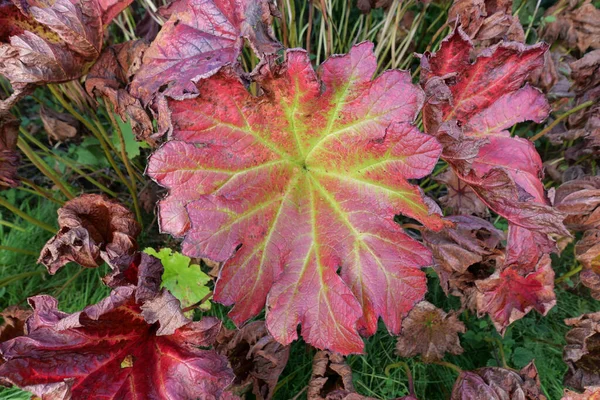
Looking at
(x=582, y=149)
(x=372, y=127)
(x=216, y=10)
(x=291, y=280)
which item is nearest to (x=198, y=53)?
(x=216, y=10)

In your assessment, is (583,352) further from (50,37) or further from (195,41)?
(50,37)

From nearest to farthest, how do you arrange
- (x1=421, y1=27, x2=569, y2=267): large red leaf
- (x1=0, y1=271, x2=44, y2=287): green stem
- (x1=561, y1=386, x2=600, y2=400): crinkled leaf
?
(x1=421, y1=27, x2=569, y2=267): large red leaf < (x1=561, y1=386, x2=600, y2=400): crinkled leaf < (x1=0, y1=271, x2=44, y2=287): green stem

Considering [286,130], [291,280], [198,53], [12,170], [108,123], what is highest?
[198,53]

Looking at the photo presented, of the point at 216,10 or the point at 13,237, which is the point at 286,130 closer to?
the point at 216,10

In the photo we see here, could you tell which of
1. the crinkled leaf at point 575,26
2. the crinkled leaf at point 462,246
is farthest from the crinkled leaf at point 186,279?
the crinkled leaf at point 575,26

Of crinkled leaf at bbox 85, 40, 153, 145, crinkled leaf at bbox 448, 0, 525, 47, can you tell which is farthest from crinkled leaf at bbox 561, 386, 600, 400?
crinkled leaf at bbox 85, 40, 153, 145

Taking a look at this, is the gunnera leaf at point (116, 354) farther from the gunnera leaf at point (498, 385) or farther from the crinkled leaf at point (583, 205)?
the crinkled leaf at point (583, 205)

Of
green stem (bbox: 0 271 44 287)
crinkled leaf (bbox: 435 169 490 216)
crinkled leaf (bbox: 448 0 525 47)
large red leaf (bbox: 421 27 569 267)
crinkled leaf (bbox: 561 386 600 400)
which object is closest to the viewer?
large red leaf (bbox: 421 27 569 267)

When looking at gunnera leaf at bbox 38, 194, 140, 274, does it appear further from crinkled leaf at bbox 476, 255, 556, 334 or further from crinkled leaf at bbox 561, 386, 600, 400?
crinkled leaf at bbox 561, 386, 600, 400
